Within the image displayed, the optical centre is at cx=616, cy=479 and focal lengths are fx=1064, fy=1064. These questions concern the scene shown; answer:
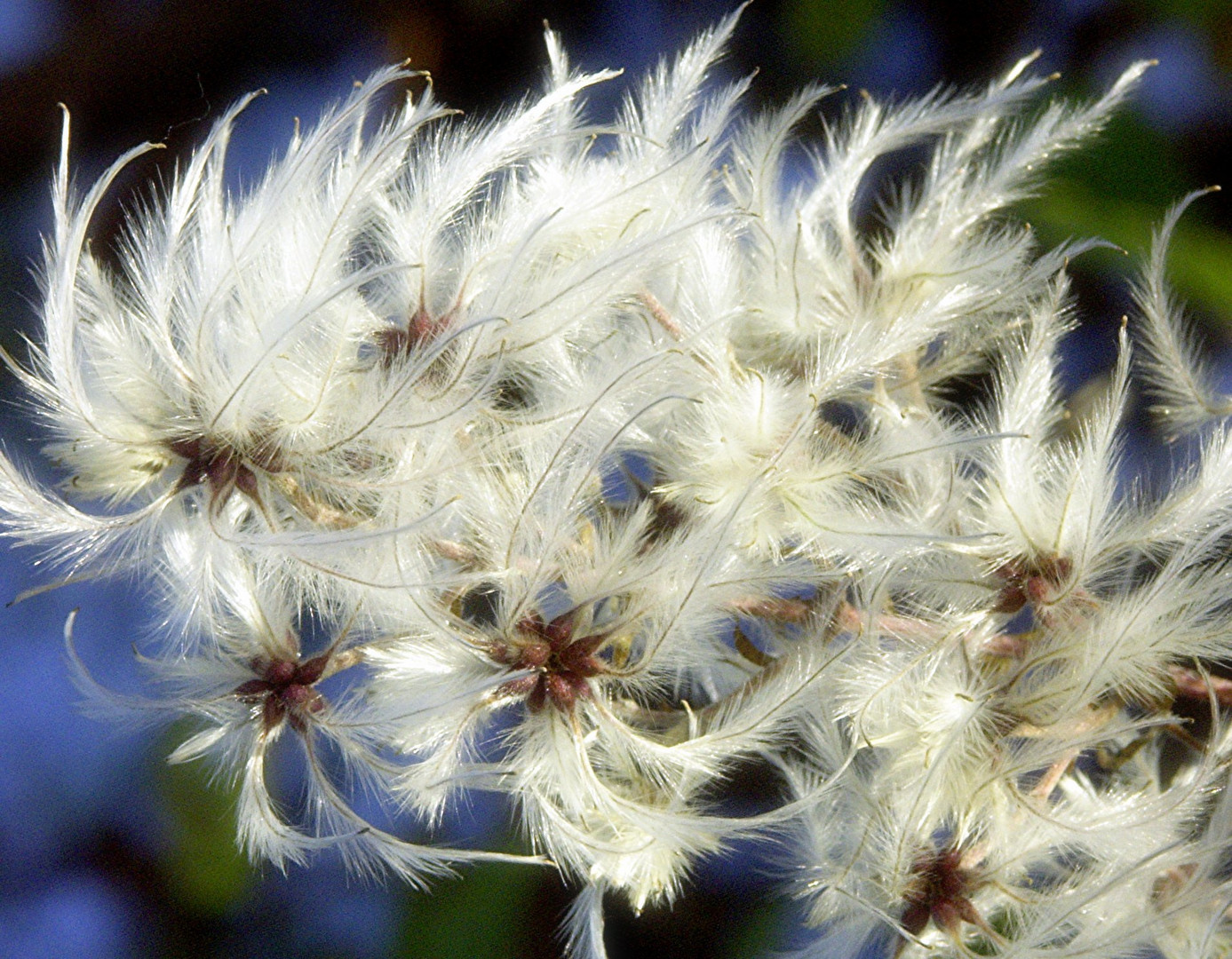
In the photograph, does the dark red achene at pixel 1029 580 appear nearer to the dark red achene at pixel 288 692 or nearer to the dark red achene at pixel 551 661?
the dark red achene at pixel 551 661

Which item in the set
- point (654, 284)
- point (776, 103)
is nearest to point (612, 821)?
point (654, 284)

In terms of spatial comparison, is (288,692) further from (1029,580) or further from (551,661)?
(1029,580)

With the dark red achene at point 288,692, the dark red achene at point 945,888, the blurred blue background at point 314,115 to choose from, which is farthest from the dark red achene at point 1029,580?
the dark red achene at point 288,692

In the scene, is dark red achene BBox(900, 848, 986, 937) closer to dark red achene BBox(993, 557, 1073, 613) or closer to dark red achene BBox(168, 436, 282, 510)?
dark red achene BBox(993, 557, 1073, 613)

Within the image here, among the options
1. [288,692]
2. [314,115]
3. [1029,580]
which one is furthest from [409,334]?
[314,115]

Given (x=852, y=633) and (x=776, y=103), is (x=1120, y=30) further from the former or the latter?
(x=852, y=633)

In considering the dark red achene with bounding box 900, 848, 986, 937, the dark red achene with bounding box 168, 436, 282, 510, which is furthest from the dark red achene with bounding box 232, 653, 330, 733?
the dark red achene with bounding box 900, 848, 986, 937
